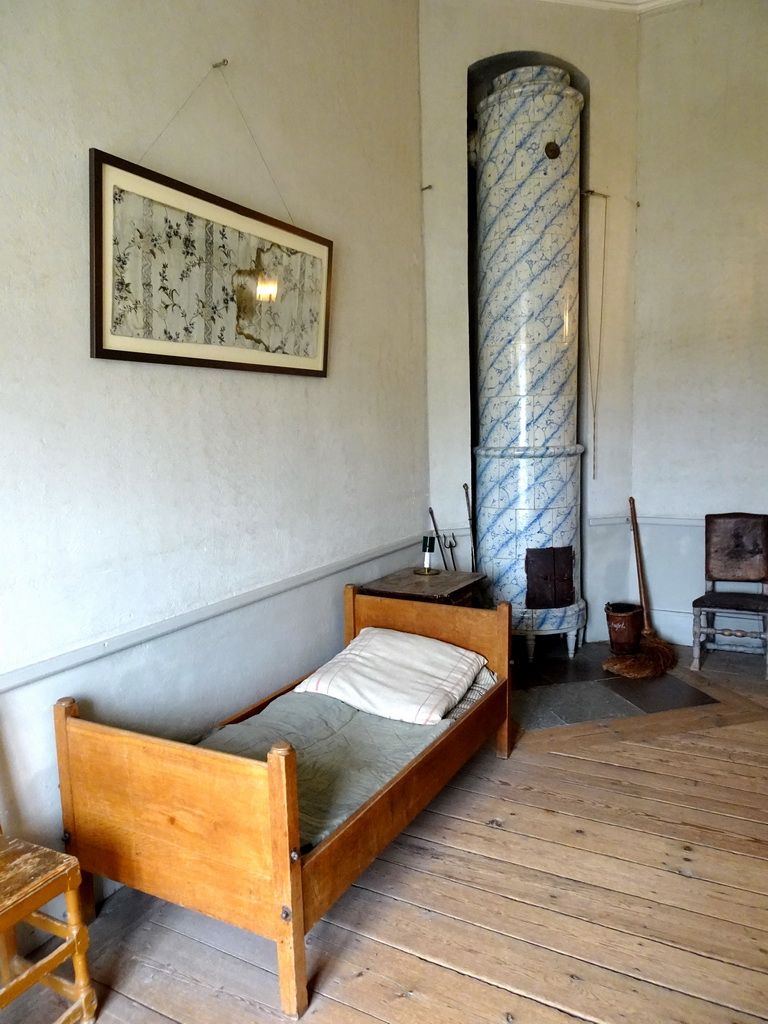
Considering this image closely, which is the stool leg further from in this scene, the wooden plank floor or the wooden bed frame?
the wooden bed frame

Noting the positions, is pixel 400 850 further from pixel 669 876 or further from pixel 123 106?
pixel 123 106

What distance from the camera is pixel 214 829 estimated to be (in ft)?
5.33

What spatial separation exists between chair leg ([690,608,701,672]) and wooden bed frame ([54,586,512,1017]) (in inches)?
95.5

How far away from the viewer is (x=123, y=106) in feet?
6.38

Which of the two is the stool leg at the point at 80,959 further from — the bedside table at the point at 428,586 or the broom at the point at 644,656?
the broom at the point at 644,656

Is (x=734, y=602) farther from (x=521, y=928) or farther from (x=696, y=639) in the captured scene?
(x=521, y=928)

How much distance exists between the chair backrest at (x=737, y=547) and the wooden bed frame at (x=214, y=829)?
2679mm

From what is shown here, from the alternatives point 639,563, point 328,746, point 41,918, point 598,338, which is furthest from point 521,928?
point 598,338

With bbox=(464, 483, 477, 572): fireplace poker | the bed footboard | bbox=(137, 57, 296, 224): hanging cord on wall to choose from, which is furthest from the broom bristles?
bbox=(137, 57, 296, 224): hanging cord on wall

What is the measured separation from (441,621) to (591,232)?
267 cm

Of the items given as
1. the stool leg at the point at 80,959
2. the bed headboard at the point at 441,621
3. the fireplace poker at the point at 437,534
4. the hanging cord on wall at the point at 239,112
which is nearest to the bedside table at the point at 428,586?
the bed headboard at the point at 441,621

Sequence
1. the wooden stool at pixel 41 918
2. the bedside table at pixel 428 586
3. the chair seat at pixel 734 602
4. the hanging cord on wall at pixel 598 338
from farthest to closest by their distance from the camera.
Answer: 1. the hanging cord on wall at pixel 598 338
2. the chair seat at pixel 734 602
3. the bedside table at pixel 428 586
4. the wooden stool at pixel 41 918

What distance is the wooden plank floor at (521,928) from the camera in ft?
5.38

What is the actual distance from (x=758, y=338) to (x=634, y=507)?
1.19 m
